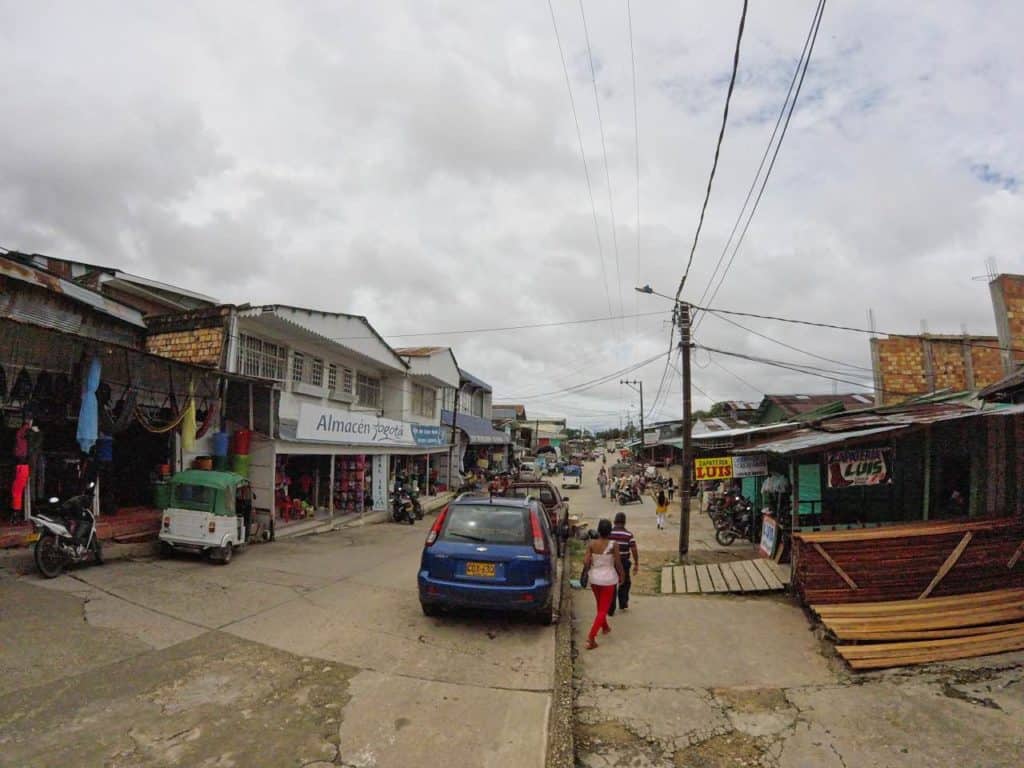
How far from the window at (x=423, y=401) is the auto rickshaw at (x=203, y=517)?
15948mm

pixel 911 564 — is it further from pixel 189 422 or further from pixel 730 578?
pixel 189 422

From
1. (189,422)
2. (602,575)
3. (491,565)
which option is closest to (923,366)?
(602,575)

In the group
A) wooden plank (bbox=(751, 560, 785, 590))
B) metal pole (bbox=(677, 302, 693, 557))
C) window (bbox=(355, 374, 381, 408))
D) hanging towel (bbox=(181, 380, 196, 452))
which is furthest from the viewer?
window (bbox=(355, 374, 381, 408))

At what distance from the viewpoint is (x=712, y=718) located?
4.52 metres

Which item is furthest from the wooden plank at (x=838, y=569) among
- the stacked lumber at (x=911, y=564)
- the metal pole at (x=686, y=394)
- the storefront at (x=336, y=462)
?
the storefront at (x=336, y=462)

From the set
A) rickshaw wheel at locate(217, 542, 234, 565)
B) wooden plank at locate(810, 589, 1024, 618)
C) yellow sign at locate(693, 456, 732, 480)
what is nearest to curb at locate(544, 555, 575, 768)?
wooden plank at locate(810, 589, 1024, 618)

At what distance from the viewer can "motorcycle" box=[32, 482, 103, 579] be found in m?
7.28

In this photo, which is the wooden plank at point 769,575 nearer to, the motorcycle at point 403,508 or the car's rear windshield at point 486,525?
the car's rear windshield at point 486,525

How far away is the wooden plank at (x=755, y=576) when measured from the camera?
8750 millimetres

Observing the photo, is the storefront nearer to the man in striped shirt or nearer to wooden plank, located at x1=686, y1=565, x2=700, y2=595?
the man in striped shirt

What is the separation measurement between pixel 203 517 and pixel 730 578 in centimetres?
882

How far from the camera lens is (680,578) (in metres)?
9.80

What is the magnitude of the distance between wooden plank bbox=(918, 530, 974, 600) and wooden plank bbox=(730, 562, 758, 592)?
90.3 inches

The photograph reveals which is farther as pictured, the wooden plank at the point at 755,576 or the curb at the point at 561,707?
the wooden plank at the point at 755,576
